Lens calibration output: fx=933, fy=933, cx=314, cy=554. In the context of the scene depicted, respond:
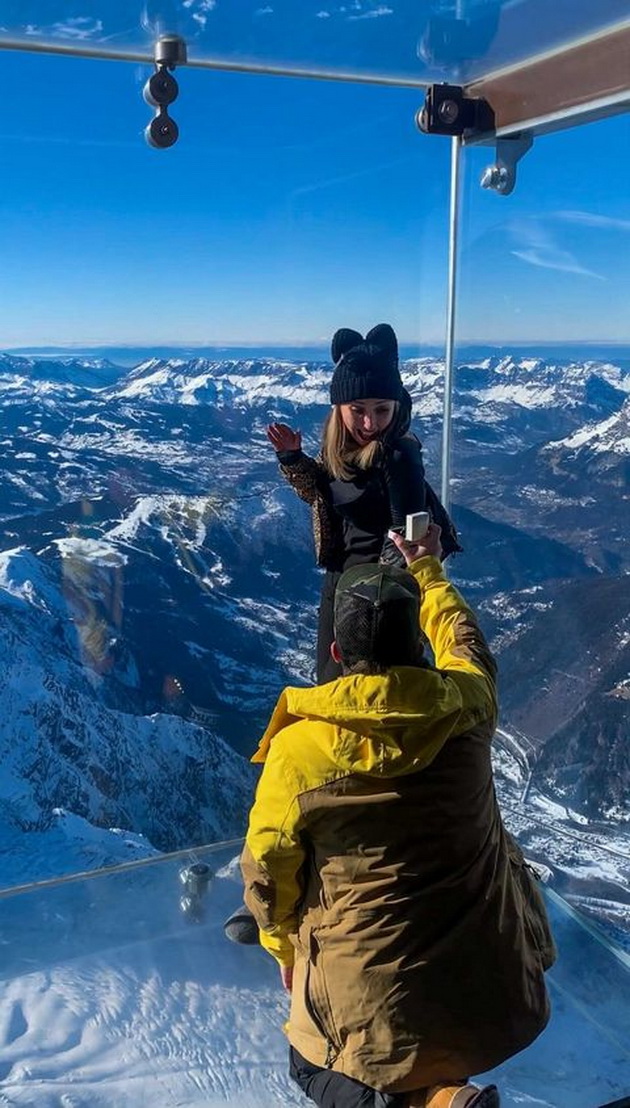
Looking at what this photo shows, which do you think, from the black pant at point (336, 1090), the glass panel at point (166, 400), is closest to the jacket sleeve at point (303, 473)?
the glass panel at point (166, 400)

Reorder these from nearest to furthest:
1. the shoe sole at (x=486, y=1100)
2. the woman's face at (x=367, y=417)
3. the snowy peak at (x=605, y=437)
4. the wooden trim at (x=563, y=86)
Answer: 1. the shoe sole at (x=486, y=1100)
2. the wooden trim at (x=563, y=86)
3. the woman's face at (x=367, y=417)
4. the snowy peak at (x=605, y=437)

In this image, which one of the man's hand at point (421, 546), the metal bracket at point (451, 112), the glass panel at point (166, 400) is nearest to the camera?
the man's hand at point (421, 546)

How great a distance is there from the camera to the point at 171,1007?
7.03 feet

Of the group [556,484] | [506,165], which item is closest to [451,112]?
[506,165]

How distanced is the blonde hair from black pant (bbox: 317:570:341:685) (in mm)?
262

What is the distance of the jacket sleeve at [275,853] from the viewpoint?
1.32 m

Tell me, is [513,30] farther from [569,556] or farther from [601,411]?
[569,556]

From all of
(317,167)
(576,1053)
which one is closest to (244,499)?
(317,167)

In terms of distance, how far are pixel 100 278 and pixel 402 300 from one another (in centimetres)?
102

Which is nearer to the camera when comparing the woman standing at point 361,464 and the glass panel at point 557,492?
the woman standing at point 361,464

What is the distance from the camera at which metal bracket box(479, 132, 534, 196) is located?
103 inches

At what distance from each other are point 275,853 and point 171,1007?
103cm

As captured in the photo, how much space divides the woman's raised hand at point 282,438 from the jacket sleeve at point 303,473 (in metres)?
0.01

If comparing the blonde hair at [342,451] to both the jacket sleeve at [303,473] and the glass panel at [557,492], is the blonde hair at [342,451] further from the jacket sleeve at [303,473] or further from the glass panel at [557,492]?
the glass panel at [557,492]
